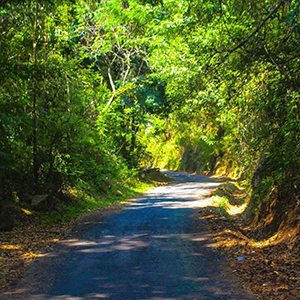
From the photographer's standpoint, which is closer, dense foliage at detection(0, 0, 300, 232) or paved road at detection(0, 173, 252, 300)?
paved road at detection(0, 173, 252, 300)

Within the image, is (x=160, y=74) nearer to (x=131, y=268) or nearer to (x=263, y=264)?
(x=263, y=264)

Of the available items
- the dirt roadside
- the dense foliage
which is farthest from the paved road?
the dense foliage

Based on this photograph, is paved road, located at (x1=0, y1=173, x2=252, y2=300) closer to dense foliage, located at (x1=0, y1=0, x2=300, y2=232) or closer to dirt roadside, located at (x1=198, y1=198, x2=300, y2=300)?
dirt roadside, located at (x1=198, y1=198, x2=300, y2=300)

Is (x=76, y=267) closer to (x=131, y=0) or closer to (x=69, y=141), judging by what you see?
(x=69, y=141)

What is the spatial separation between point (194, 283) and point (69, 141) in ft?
25.4

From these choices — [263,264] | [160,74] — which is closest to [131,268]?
[263,264]

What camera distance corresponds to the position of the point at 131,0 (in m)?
14.9

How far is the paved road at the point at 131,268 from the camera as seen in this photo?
5.33 meters

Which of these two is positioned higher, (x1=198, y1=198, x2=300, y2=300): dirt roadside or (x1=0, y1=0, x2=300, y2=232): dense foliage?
(x1=0, y1=0, x2=300, y2=232): dense foliage

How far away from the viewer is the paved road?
533cm

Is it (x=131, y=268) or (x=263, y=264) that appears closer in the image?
(x=131, y=268)

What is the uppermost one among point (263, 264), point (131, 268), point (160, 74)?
point (160, 74)

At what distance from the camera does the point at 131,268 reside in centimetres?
652

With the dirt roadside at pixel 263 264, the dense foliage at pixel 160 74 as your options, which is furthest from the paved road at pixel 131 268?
the dense foliage at pixel 160 74
